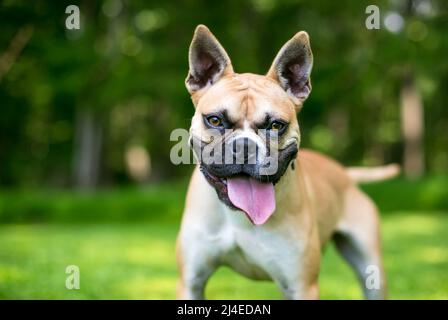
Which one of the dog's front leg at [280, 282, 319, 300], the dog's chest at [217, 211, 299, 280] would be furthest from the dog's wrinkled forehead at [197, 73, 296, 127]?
the dog's front leg at [280, 282, 319, 300]

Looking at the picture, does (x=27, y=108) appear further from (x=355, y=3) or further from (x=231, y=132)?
(x=231, y=132)

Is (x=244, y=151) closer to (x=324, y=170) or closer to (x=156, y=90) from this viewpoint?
(x=324, y=170)

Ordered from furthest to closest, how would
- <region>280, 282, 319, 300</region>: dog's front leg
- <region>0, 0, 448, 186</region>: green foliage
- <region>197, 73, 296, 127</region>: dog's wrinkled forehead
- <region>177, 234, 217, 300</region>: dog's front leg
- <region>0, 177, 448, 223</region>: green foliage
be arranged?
<region>0, 0, 448, 186</region>: green foliage < <region>0, 177, 448, 223</region>: green foliage < <region>177, 234, 217, 300</region>: dog's front leg < <region>280, 282, 319, 300</region>: dog's front leg < <region>197, 73, 296, 127</region>: dog's wrinkled forehead

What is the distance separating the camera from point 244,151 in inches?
155

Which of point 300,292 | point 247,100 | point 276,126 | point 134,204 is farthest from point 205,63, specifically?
point 134,204

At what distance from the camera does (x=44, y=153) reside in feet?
106

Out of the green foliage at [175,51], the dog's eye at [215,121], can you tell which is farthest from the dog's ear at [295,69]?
the green foliage at [175,51]

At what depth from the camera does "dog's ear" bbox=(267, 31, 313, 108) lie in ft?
14.7

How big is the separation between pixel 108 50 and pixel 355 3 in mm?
7799

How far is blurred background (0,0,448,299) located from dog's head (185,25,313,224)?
140 inches

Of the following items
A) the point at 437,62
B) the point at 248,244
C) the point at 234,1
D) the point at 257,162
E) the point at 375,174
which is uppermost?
the point at 234,1

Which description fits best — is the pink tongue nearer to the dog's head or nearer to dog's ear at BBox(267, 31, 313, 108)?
the dog's head

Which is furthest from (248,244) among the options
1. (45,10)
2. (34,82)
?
(34,82)

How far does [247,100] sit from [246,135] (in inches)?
11.3
